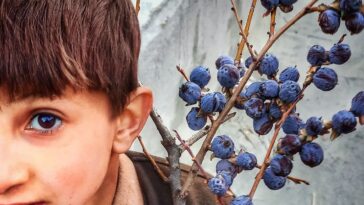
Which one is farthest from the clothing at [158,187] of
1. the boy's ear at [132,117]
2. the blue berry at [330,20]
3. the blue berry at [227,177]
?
the blue berry at [330,20]

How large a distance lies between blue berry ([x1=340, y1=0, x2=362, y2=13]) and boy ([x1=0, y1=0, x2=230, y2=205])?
0.89 feet

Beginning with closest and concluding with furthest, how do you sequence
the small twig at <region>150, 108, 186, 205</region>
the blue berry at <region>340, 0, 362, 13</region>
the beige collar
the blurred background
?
1. the blue berry at <region>340, 0, 362, 13</region>
2. the small twig at <region>150, 108, 186, 205</region>
3. the beige collar
4. the blurred background

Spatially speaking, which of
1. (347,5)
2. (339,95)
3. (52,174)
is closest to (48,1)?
(52,174)

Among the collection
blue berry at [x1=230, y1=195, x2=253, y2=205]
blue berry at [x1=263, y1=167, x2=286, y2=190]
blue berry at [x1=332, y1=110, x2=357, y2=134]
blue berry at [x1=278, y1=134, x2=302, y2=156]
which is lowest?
blue berry at [x1=230, y1=195, x2=253, y2=205]

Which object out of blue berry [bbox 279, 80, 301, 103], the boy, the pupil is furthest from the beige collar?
blue berry [bbox 279, 80, 301, 103]

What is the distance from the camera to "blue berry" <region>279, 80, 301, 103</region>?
29.2 inches

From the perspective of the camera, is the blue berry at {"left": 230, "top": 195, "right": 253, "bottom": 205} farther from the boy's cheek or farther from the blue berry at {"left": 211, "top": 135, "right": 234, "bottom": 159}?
the boy's cheek

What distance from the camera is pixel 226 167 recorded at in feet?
2.53

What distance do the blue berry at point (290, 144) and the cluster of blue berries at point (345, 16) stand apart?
4.7 inches

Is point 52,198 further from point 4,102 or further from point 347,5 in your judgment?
point 347,5

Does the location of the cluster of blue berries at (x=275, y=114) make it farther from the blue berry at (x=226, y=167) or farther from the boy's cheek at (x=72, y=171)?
the boy's cheek at (x=72, y=171)

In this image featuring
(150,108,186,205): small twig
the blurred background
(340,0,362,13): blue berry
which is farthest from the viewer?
the blurred background

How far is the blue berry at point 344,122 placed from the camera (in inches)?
28.2

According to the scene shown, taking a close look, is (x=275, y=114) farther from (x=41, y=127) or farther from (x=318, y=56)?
(x=41, y=127)
